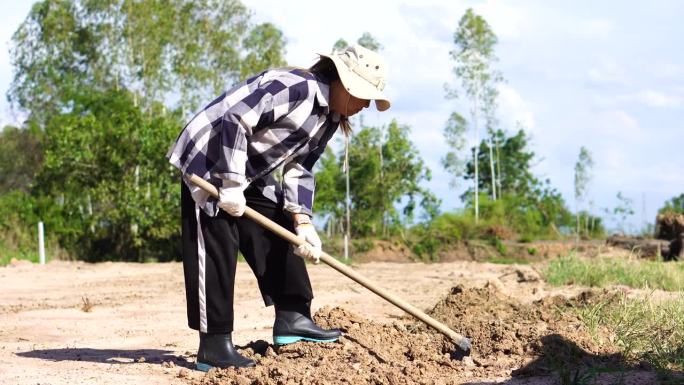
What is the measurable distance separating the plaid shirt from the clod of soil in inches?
33.7

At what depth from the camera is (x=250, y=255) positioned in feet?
16.1

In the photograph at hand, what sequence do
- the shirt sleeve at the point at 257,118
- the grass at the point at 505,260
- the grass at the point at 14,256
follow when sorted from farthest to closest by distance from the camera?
the grass at the point at 505,260 → the grass at the point at 14,256 → the shirt sleeve at the point at 257,118

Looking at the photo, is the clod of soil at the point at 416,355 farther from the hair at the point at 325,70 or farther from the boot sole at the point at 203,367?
the hair at the point at 325,70

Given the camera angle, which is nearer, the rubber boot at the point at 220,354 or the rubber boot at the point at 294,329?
the rubber boot at the point at 220,354

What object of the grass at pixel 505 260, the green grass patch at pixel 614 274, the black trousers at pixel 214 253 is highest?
the black trousers at pixel 214 253

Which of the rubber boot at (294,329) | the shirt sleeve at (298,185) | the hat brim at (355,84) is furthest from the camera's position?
the rubber boot at (294,329)

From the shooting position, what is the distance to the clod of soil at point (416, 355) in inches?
177

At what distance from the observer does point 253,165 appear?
185 inches

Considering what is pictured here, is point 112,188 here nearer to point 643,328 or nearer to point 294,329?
point 294,329

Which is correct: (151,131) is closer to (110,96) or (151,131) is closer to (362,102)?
(110,96)

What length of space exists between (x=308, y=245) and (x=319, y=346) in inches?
22.4

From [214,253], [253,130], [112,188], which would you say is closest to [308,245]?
[214,253]

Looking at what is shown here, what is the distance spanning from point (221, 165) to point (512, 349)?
187cm

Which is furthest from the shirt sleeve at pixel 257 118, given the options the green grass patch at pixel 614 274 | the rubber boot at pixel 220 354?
the green grass patch at pixel 614 274
